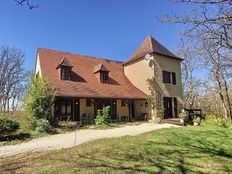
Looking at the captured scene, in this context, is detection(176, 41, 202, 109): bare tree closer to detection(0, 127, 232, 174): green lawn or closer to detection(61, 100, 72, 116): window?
detection(61, 100, 72, 116): window

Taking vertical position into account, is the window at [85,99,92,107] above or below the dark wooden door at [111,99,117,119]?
above

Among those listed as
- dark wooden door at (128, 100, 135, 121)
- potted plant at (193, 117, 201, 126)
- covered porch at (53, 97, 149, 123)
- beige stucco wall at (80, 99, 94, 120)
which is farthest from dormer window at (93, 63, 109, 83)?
potted plant at (193, 117, 201, 126)

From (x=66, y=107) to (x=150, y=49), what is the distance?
34.7 feet

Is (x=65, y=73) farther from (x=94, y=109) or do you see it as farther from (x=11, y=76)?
(x=11, y=76)

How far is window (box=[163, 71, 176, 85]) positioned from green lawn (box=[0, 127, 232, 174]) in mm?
11934

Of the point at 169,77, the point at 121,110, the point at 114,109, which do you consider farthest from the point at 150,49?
the point at 114,109

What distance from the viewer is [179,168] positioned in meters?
6.12

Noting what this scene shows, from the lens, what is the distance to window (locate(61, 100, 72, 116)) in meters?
16.5

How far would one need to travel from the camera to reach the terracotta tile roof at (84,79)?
16.3m

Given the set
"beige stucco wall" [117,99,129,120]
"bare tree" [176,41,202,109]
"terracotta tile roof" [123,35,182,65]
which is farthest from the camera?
"bare tree" [176,41,202,109]

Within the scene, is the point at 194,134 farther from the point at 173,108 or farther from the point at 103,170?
the point at 173,108

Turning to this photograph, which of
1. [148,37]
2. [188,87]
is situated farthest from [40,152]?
[188,87]

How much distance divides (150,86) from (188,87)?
1387 centimetres

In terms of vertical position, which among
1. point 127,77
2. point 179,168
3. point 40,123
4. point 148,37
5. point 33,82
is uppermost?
point 148,37
